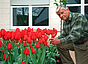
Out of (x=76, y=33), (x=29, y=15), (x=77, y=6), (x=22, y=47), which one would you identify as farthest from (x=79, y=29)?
(x=29, y=15)

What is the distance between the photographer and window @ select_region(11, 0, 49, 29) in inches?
232

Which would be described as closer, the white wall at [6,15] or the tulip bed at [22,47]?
the tulip bed at [22,47]

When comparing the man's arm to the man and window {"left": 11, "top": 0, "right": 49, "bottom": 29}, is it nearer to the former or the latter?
the man

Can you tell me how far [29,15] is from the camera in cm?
593

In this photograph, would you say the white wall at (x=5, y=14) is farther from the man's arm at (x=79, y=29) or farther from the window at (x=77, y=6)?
the man's arm at (x=79, y=29)

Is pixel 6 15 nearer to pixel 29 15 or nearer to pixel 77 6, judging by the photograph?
pixel 29 15

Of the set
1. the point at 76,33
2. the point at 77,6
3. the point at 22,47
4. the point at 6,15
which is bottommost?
the point at 22,47

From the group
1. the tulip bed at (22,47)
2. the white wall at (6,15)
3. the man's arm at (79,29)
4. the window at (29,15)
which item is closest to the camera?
the man's arm at (79,29)

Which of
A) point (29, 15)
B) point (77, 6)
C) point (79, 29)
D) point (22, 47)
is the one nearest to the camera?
point (79, 29)

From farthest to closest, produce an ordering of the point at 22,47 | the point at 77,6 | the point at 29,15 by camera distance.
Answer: the point at 29,15 → the point at 77,6 → the point at 22,47

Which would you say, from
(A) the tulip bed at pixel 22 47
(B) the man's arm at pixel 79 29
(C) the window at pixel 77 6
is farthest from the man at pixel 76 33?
(C) the window at pixel 77 6

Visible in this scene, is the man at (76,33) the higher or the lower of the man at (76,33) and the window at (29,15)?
the lower

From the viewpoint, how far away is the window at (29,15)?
19.3ft

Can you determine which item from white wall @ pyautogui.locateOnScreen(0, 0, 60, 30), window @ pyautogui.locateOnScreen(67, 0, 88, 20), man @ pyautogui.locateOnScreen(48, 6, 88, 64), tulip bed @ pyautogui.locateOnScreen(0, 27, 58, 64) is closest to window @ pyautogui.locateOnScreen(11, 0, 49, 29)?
white wall @ pyautogui.locateOnScreen(0, 0, 60, 30)
